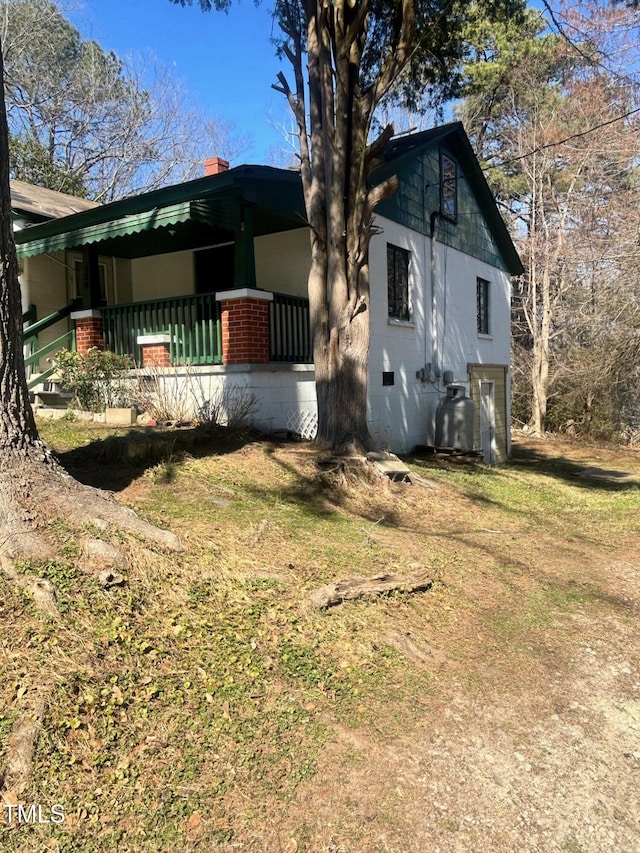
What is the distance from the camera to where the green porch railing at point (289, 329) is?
949 cm

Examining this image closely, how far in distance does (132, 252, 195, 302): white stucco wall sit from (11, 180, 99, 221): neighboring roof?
208cm

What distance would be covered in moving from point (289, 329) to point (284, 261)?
1.71 metres

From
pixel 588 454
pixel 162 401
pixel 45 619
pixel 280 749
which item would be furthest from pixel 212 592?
pixel 588 454

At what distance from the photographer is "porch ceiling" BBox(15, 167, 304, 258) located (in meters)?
8.56

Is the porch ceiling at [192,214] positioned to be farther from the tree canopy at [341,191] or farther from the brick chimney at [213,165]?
the brick chimney at [213,165]

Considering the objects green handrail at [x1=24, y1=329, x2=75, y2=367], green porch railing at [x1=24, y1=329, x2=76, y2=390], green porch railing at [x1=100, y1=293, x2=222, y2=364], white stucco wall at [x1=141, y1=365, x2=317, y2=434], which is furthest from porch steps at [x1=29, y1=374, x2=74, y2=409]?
white stucco wall at [x1=141, y1=365, x2=317, y2=434]

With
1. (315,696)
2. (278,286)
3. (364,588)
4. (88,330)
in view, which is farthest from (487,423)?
(315,696)

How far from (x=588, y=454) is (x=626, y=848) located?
695 inches

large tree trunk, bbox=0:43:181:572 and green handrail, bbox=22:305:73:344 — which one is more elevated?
green handrail, bbox=22:305:73:344

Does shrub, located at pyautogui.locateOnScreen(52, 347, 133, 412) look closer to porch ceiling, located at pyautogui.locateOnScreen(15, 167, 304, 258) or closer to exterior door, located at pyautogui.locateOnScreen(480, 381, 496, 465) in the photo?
porch ceiling, located at pyautogui.locateOnScreen(15, 167, 304, 258)

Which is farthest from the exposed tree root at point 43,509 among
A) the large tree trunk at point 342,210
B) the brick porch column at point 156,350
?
the brick porch column at point 156,350

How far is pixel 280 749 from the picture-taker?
9.47 feet

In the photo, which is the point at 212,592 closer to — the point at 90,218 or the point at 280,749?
the point at 280,749

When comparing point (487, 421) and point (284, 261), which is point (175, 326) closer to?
point (284, 261)
